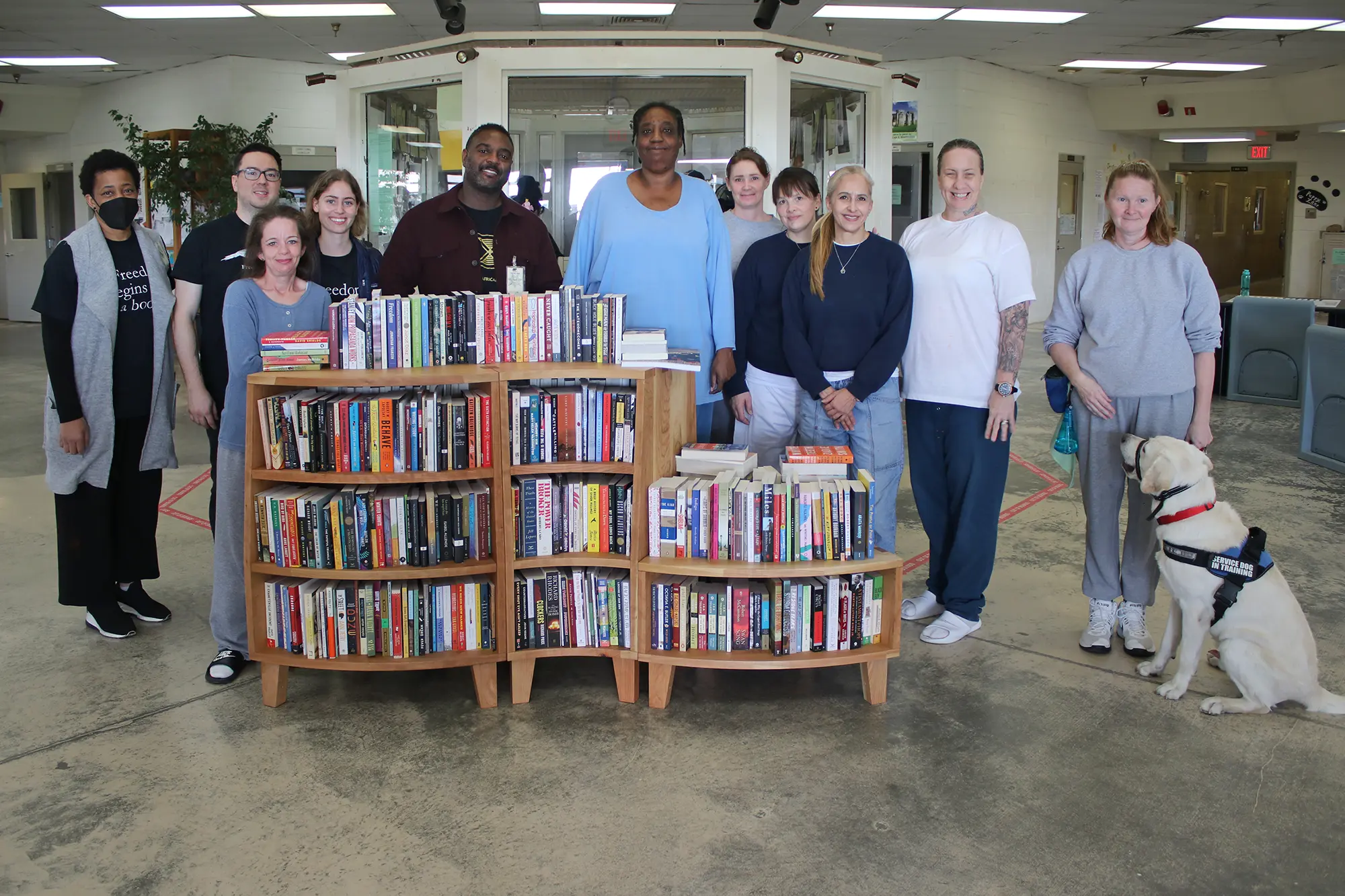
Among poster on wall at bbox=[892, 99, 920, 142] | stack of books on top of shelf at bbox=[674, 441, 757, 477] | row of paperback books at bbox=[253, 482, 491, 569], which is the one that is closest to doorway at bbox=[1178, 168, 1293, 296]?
poster on wall at bbox=[892, 99, 920, 142]

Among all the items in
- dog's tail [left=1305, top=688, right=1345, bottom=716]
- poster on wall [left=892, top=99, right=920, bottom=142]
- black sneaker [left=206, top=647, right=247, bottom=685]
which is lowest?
black sneaker [left=206, top=647, right=247, bottom=685]

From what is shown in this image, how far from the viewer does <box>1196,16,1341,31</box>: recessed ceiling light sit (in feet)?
34.2

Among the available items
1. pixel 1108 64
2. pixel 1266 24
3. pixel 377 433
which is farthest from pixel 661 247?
pixel 1108 64

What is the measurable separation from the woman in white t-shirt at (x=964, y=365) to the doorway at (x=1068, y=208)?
12043 millimetres

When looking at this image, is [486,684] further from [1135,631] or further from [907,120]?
[907,120]

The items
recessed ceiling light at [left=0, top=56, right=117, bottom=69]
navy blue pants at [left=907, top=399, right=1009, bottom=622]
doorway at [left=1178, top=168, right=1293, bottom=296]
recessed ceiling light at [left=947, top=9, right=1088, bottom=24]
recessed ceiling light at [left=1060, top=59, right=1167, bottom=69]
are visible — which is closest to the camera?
navy blue pants at [left=907, top=399, right=1009, bottom=622]

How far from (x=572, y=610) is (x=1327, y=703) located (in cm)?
216

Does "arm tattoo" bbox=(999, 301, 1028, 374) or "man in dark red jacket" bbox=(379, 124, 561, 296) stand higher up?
"man in dark red jacket" bbox=(379, 124, 561, 296)

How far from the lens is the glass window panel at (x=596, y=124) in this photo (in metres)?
7.11

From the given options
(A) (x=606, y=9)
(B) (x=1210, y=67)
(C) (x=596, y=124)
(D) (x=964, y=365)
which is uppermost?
(B) (x=1210, y=67)

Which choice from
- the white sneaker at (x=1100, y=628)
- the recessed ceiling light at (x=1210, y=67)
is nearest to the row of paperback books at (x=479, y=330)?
the white sneaker at (x=1100, y=628)

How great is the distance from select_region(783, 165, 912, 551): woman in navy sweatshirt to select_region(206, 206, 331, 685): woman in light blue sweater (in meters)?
1.56

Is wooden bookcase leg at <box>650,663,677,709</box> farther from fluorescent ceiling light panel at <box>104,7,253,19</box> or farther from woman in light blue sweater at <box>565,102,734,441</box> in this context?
fluorescent ceiling light panel at <box>104,7,253,19</box>

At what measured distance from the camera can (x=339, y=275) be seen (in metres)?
3.83
